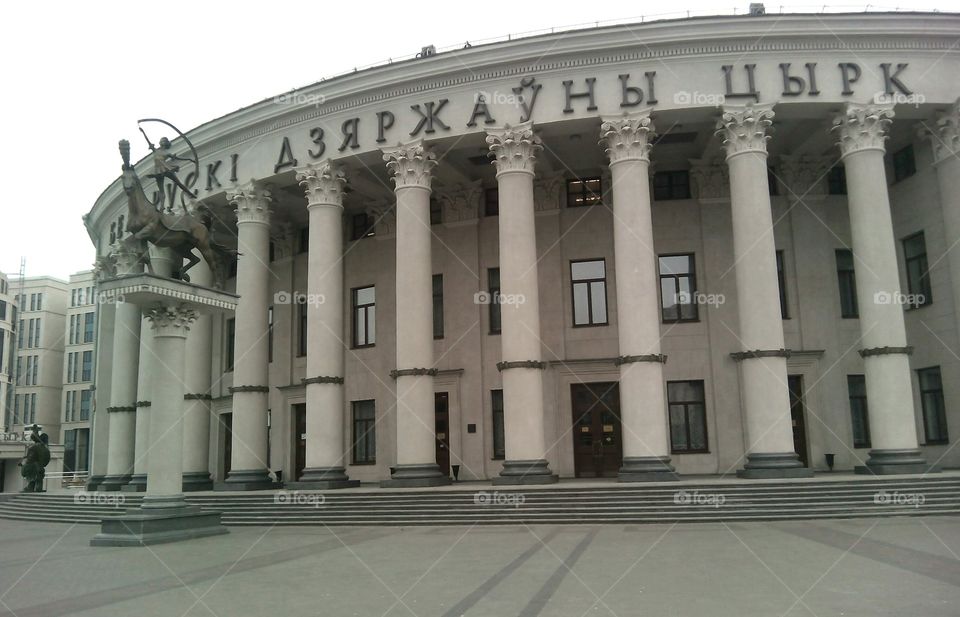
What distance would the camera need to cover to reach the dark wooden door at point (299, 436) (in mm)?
34116

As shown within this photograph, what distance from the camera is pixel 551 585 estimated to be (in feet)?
36.5

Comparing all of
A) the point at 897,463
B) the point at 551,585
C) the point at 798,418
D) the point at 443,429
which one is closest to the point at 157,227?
the point at 551,585

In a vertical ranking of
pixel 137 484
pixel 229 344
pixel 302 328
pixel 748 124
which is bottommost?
pixel 137 484

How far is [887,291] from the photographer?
23.2 meters

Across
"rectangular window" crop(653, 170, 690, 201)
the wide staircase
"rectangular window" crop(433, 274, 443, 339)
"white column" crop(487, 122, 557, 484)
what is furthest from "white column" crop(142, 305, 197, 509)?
"rectangular window" crop(653, 170, 690, 201)

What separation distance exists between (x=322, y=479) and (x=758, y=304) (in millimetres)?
14992

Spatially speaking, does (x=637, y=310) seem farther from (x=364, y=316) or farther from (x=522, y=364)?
(x=364, y=316)

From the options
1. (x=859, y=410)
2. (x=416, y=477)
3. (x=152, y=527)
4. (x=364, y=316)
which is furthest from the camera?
(x=364, y=316)

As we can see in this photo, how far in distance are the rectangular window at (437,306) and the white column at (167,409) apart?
42.7 ft

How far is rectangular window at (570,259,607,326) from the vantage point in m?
29.9

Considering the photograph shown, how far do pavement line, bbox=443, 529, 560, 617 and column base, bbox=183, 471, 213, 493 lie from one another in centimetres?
1826

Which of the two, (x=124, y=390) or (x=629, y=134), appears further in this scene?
(x=124, y=390)

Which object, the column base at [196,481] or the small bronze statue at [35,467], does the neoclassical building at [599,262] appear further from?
the small bronze statue at [35,467]

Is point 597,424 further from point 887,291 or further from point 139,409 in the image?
point 139,409
